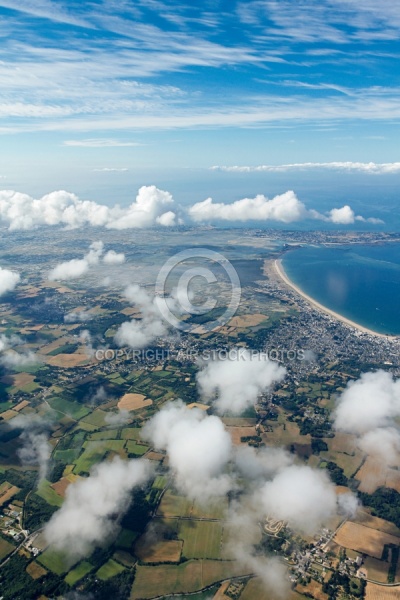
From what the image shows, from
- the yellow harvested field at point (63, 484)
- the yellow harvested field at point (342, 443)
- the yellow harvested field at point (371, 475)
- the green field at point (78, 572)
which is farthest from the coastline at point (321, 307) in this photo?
the green field at point (78, 572)

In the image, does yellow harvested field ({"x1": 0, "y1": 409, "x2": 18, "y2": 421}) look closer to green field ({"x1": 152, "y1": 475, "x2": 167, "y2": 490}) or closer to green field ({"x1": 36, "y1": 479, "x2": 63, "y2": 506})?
green field ({"x1": 36, "y1": 479, "x2": 63, "y2": 506})

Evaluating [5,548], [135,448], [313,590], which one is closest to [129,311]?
[135,448]

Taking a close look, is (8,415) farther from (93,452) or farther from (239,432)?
(239,432)

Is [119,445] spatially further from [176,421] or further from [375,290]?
[375,290]

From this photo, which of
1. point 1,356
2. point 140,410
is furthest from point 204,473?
point 1,356

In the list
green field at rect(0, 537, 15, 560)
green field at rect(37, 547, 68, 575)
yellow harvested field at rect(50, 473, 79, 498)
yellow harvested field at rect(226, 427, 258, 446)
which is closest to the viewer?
green field at rect(37, 547, 68, 575)

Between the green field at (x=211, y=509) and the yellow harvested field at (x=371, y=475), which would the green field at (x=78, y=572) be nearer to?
the green field at (x=211, y=509)

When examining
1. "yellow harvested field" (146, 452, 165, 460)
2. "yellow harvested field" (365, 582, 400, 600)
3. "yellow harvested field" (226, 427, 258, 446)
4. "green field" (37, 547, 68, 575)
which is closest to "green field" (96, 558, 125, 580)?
"green field" (37, 547, 68, 575)
